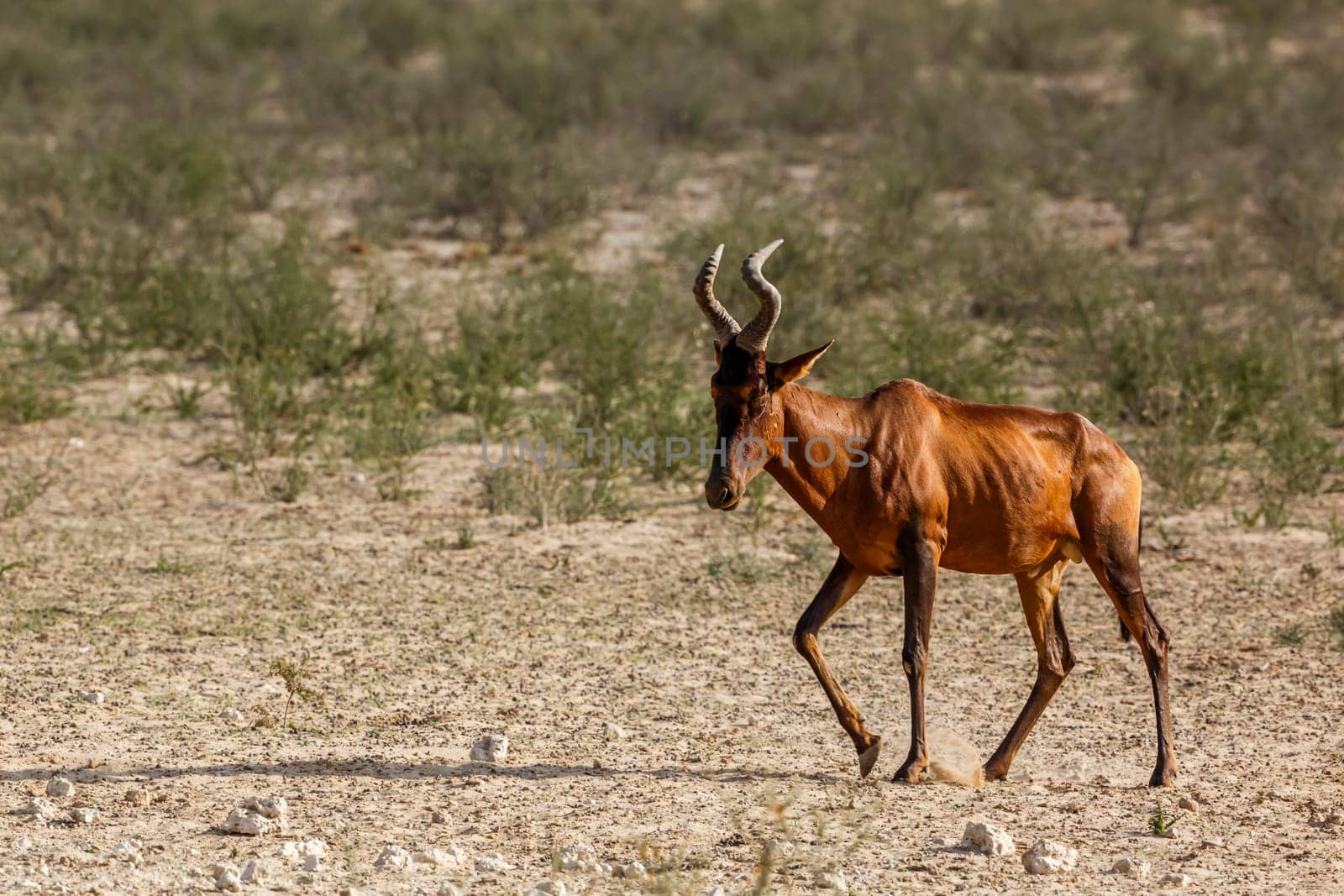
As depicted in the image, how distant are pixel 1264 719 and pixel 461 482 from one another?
5.23 meters

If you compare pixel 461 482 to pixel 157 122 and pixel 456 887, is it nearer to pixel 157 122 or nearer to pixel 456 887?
pixel 456 887

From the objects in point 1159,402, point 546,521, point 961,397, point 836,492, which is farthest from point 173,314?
point 836,492

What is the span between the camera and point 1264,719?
24.5ft

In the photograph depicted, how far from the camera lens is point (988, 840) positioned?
5816mm

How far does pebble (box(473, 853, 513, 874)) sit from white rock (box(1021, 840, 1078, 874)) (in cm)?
168

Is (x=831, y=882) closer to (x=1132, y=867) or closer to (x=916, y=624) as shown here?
(x=1132, y=867)

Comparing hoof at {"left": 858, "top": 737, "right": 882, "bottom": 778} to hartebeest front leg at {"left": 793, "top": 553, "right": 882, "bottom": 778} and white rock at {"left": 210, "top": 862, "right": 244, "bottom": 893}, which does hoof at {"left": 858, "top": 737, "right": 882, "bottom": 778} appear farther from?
white rock at {"left": 210, "top": 862, "right": 244, "bottom": 893}

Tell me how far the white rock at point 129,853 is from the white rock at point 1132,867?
3164 mm

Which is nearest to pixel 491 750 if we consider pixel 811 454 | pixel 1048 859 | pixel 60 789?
pixel 60 789

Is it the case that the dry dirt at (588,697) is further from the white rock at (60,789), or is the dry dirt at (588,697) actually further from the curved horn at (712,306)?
the curved horn at (712,306)

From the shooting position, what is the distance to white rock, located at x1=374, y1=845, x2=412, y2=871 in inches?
221

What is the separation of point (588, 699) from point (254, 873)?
2.28 metres

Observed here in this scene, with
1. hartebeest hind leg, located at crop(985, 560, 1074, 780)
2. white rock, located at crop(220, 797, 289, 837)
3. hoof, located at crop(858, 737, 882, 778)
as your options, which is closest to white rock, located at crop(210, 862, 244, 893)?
white rock, located at crop(220, 797, 289, 837)

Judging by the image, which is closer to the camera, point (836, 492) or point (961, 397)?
point (836, 492)
